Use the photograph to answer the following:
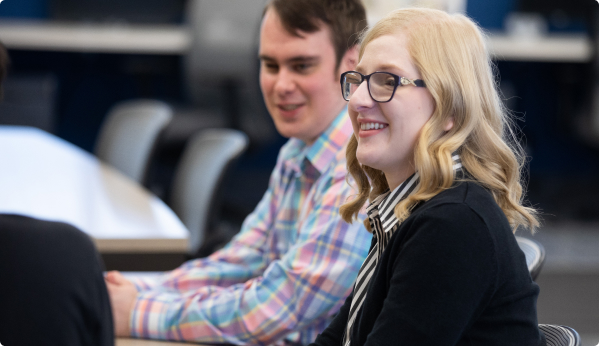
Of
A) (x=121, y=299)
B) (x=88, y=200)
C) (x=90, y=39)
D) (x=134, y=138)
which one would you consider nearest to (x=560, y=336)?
(x=121, y=299)

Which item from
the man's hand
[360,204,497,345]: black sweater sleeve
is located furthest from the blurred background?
[360,204,497,345]: black sweater sleeve

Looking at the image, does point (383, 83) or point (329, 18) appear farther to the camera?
point (329, 18)

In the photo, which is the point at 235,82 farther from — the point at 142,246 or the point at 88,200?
the point at 142,246

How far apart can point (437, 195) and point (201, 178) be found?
1322 mm

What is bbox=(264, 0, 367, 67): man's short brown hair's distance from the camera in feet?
3.95

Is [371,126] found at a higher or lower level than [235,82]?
higher

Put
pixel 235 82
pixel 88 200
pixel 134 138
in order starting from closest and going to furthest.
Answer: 1. pixel 88 200
2. pixel 134 138
3. pixel 235 82

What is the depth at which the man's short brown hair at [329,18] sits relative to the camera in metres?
1.20

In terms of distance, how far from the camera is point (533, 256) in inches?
42.8

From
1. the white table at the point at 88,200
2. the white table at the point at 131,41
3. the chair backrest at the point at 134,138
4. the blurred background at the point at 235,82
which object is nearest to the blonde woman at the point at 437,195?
the white table at the point at 88,200

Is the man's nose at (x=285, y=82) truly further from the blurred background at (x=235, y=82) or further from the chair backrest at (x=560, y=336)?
the blurred background at (x=235, y=82)

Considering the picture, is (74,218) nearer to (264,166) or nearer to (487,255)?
(487,255)

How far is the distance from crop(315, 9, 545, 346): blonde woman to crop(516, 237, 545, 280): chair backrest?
0.56ft

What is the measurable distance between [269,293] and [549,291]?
8.34ft
